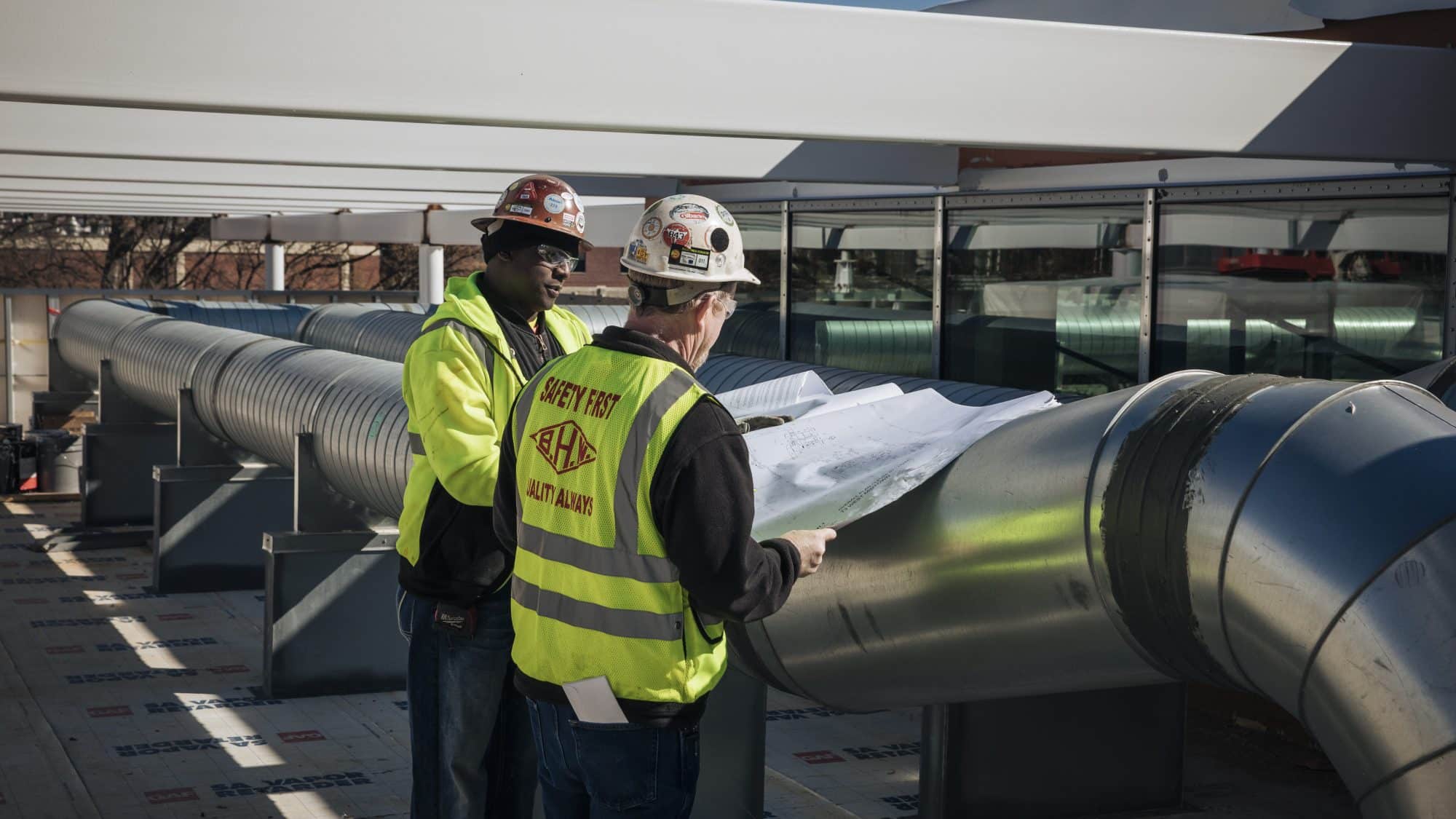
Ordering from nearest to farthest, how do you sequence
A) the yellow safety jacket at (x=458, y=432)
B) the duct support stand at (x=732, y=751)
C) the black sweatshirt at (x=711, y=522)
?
the black sweatshirt at (x=711, y=522) → the yellow safety jacket at (x=458, y=432) → the duct support stand at (x=732, y=751)

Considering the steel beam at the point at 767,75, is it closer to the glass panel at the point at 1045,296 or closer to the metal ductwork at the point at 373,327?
the glass panel at the point at 1045,296

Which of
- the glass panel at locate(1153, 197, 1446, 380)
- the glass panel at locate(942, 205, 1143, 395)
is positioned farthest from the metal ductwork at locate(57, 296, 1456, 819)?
the glass panel at locate(942, 205, 1143, 395)

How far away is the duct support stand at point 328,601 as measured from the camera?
290 inches

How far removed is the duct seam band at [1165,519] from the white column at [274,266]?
61.8 ft

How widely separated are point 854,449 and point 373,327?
886cm

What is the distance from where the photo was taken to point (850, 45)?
5.06 m

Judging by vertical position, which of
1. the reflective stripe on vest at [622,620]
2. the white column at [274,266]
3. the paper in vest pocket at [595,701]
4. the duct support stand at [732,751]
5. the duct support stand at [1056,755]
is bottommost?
the duct support stand at [1056,755]

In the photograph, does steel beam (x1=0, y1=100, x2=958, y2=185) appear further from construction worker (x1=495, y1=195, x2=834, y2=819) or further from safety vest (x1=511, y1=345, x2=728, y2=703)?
safety vest (x1=511, y1=345, x2=728, y2=703)

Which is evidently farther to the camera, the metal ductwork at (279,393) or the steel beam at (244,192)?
the steel beam at (244,192)

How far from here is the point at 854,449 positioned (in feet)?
12.7

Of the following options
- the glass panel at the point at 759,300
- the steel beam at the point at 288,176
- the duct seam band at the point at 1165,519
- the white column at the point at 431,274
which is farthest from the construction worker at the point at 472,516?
the white column at the point at 431,274

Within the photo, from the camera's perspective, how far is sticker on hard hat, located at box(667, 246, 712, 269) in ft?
9.64

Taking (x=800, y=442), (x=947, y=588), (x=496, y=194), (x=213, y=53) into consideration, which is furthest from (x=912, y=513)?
(x=496, y=194)

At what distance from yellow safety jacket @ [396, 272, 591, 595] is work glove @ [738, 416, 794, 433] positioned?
632 mm
